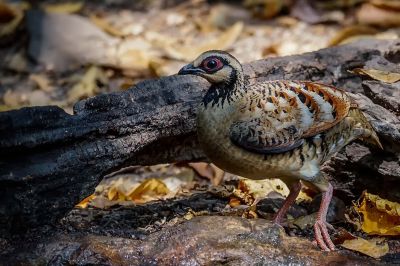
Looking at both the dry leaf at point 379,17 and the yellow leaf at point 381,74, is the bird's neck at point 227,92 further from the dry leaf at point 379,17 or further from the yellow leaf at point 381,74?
the dry leaf at point 379,17

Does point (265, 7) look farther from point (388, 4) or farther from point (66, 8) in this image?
point (66, 8)

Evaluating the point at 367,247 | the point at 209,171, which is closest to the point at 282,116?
the point at 367,247

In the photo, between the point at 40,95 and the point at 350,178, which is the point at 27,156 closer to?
the point at 350,178

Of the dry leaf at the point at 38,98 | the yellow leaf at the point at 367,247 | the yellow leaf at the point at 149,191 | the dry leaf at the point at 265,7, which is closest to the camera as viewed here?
the yellow leaf at the point at 367,247

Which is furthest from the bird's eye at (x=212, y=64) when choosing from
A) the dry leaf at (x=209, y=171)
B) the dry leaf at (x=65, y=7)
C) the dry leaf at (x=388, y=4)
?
the dry leaf at (x=65, y=7)

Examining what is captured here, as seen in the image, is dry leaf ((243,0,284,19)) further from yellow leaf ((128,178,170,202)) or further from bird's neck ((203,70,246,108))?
bird's neck ((203,70,246,108))

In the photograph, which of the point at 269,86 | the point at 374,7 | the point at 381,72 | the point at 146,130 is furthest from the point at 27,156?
the point at 374,7

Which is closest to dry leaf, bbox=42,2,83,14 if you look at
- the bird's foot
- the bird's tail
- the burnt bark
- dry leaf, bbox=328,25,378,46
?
dry leaf, bbox=328,25,378,46
